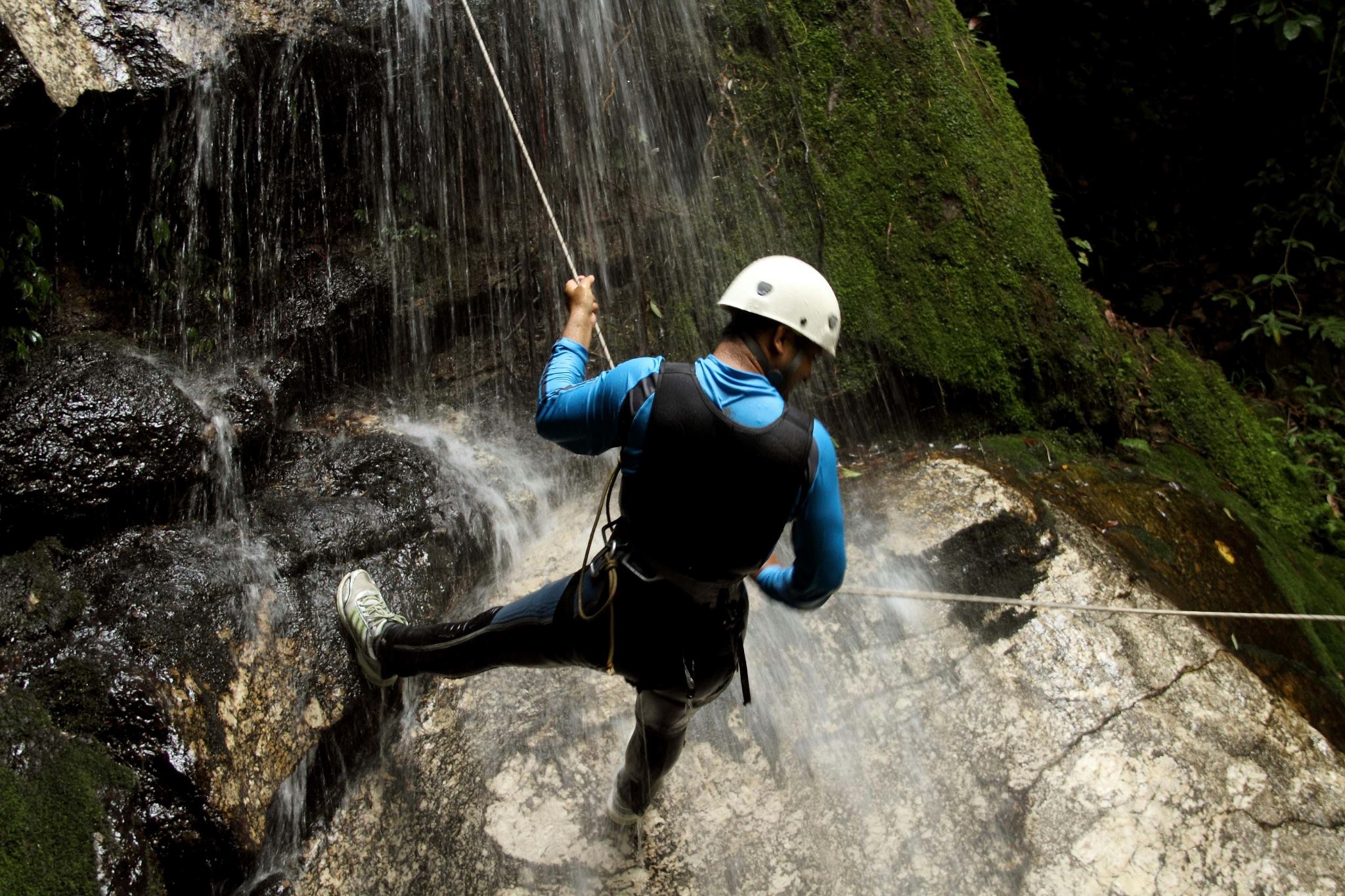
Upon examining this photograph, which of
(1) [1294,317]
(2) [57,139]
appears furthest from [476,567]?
(1) [1294,317]

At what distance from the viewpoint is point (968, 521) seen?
13.6ft

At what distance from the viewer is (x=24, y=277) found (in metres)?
3.70

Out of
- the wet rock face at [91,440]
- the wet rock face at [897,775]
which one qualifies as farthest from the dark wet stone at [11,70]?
the wet rock face at [897,775]

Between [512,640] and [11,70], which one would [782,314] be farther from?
[11,70]

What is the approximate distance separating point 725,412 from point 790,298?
329 mm

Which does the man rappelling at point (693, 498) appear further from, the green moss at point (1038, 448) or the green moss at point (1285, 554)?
the green moss at point (1285, 554)

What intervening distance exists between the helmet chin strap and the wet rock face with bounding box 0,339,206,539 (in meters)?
2.73

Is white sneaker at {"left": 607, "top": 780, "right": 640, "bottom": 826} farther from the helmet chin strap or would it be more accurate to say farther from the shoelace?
the helmet chin strap

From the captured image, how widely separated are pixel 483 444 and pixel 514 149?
1.72m

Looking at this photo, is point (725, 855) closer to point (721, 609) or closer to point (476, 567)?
point (721, 609)

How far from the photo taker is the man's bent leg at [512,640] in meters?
2.41

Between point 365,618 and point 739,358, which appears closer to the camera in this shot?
point 739,358

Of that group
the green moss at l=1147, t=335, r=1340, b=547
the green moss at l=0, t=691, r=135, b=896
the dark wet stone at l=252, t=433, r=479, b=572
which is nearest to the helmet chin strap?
the dark wet stone at l=252, t=433, r=479, b=572

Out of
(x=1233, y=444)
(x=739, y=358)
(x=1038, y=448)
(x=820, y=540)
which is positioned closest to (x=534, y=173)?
(x=739, y=358)
